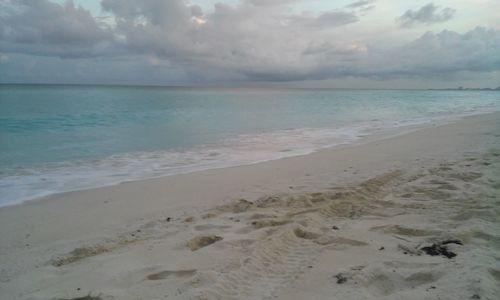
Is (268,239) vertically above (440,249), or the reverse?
(440,249)

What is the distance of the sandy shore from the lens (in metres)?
3.23

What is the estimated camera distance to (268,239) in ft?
14.2

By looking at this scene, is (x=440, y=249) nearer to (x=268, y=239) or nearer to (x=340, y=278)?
(x=340, y=278)

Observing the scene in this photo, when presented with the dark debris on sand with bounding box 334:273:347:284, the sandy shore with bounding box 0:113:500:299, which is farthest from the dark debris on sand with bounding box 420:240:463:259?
the dark debris on sand with bounding box 334:273:347:284

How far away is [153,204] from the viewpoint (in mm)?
6453

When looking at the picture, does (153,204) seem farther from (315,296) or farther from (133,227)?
(315,296)

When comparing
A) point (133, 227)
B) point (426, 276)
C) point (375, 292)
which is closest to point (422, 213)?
point (426, 276)

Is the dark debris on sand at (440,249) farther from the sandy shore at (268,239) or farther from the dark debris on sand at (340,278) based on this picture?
the dark debris on sand at (340,278)

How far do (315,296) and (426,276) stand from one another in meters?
1.02

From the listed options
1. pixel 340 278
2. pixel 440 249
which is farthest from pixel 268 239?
pixel 440 249

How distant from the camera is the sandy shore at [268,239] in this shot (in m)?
3.23

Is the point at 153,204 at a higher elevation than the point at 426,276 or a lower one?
lower

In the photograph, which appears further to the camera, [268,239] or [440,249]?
[268,239]

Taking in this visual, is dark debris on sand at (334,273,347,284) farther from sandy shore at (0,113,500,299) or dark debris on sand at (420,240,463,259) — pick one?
dark debris on sand at (420,240,463,259)
